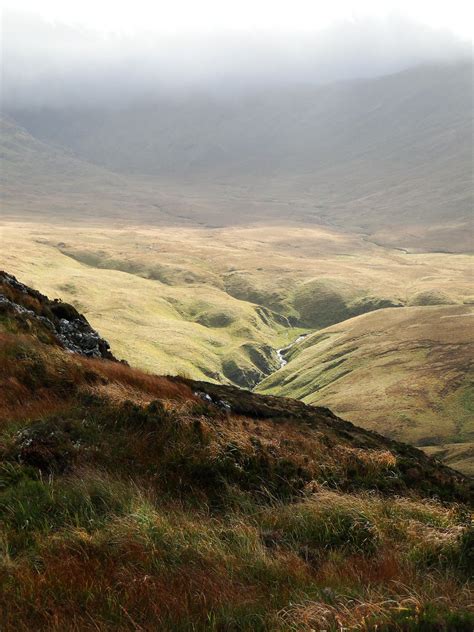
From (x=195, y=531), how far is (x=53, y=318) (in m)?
23.0

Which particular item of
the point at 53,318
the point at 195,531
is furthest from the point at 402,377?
the point at 195,531

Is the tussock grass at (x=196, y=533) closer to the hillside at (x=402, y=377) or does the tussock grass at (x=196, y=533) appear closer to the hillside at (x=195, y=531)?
the hillside at (x=195, y=531)

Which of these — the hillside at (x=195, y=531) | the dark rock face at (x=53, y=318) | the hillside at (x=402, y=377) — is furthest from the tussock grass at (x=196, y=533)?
the hillside at (x=402, y=377)

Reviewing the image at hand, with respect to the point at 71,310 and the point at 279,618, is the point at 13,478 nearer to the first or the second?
the point at 279,618

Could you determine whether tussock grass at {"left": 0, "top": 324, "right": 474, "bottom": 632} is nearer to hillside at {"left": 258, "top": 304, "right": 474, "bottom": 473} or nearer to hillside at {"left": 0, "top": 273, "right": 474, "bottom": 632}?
hillside at {"left": 0, "top": 273, "right": 474, "bottom": 632}

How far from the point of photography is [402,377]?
146m

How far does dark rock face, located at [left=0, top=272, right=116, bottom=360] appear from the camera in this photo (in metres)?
26.3

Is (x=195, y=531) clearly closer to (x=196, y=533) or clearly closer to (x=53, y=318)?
(x=196, y=533)

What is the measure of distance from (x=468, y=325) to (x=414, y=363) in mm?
26793

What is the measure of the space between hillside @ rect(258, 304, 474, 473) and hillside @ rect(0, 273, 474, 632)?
7835 cm

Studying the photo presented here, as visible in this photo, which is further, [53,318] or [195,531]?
[53,318]

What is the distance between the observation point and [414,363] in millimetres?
154750

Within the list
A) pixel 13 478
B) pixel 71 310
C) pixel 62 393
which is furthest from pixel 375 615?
pixel 71 310

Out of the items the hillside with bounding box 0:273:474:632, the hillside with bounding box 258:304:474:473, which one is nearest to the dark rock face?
the hillside with bounding box 0:273:474:632
